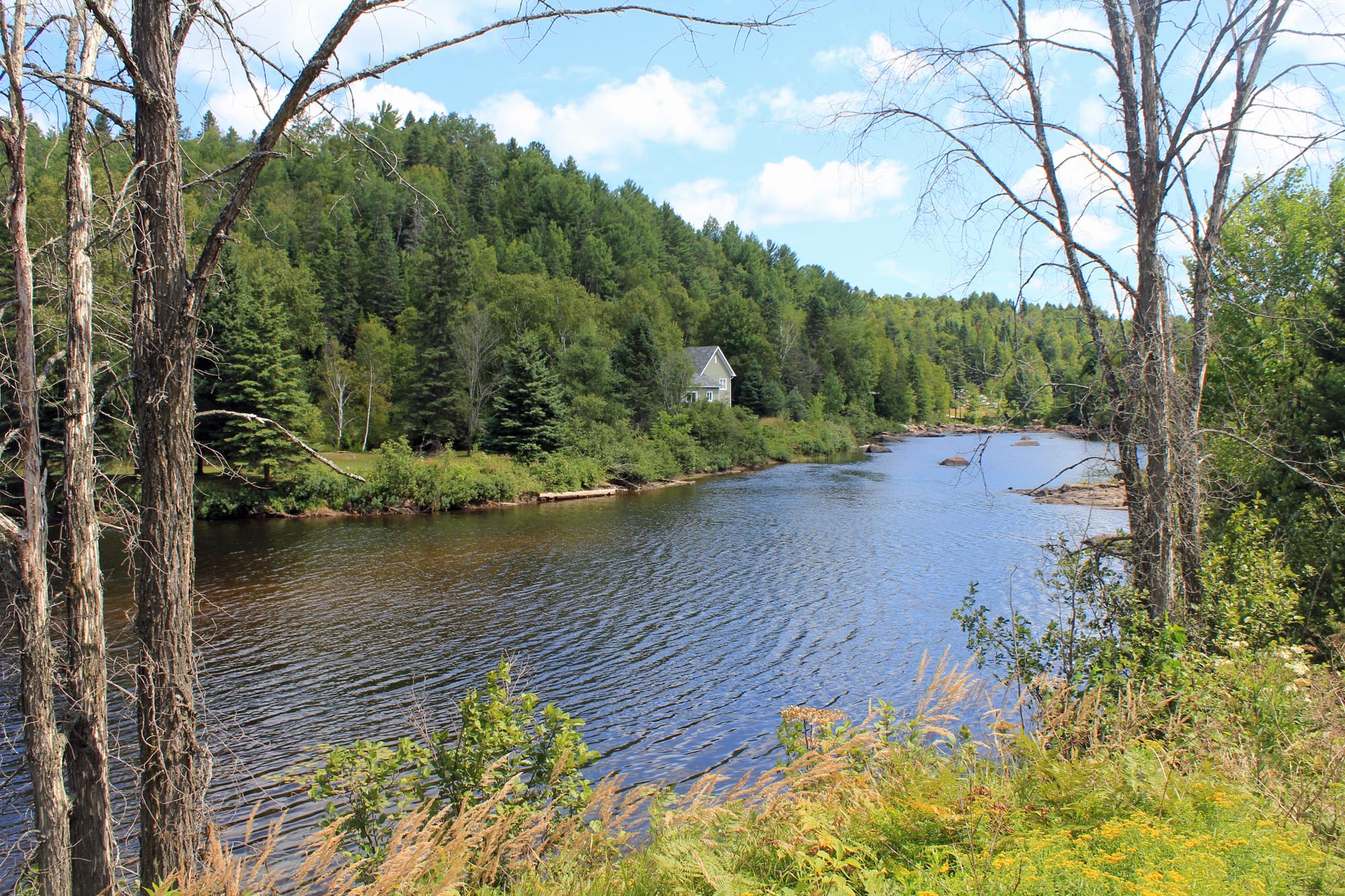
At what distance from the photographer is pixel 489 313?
51844mm

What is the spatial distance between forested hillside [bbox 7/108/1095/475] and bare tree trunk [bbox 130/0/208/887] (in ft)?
1.07

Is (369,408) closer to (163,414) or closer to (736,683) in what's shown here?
(736,683)

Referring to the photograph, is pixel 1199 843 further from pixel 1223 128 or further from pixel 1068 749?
pixel 1223 128

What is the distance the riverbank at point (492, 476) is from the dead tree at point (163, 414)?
20.7 m

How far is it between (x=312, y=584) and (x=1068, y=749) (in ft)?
64.4

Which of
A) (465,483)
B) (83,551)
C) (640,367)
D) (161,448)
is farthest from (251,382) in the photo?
(161,448)

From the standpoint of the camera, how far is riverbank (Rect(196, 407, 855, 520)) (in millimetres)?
32906

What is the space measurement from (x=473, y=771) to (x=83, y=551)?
344 centimetres

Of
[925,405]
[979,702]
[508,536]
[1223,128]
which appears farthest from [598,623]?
[925,405]

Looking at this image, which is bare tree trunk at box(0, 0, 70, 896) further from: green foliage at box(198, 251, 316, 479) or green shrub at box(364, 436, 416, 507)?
green shrub at box(364, 436, 416, 507)

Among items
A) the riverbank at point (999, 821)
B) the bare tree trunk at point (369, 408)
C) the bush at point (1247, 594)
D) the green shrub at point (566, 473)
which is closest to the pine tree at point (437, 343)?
the bare tree trunk at point (369, 408)

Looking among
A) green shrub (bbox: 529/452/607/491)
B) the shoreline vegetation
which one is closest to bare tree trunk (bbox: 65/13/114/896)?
the shoreline vegetation

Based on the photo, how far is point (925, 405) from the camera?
10038 centimetres

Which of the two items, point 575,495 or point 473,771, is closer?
point 473,771
